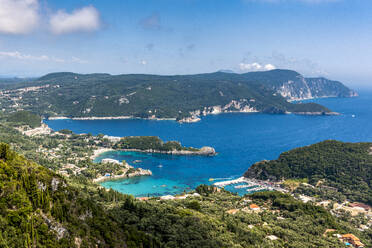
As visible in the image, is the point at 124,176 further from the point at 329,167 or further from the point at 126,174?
the point at 329,167

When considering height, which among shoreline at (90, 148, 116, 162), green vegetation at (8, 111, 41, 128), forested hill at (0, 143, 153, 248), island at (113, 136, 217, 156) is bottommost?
shoreline at (90, 148, 116, 162)

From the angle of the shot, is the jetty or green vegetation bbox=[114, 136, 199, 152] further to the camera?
green vegetation bbox=[114, 136, 199, 152]

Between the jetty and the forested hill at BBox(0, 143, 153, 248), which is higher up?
the forested hill at BBox(0, 143, 153, 248)

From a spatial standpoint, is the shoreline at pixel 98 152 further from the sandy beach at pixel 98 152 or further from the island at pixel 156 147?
the island at pixel 156 147

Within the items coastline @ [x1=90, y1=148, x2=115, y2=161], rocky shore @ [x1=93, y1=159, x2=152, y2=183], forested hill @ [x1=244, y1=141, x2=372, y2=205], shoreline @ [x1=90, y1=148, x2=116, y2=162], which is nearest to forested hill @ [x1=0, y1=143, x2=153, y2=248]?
rocky shore @ [x1=93, y1=159, x2=152, y2=183]

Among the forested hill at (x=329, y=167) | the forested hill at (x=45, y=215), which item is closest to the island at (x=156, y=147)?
the forested hill at (x=329, y=167)

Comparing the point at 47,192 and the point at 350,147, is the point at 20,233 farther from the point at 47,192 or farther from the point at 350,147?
the point at 350,147

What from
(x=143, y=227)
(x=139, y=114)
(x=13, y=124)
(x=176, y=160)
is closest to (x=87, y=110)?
(x=139, y=114)

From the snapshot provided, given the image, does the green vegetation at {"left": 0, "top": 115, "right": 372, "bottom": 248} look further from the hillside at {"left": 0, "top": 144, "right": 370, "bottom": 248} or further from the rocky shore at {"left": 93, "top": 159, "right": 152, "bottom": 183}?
the rocky shore at {"left": 93, "top": 159, "right": 152, "bottom": 183}
